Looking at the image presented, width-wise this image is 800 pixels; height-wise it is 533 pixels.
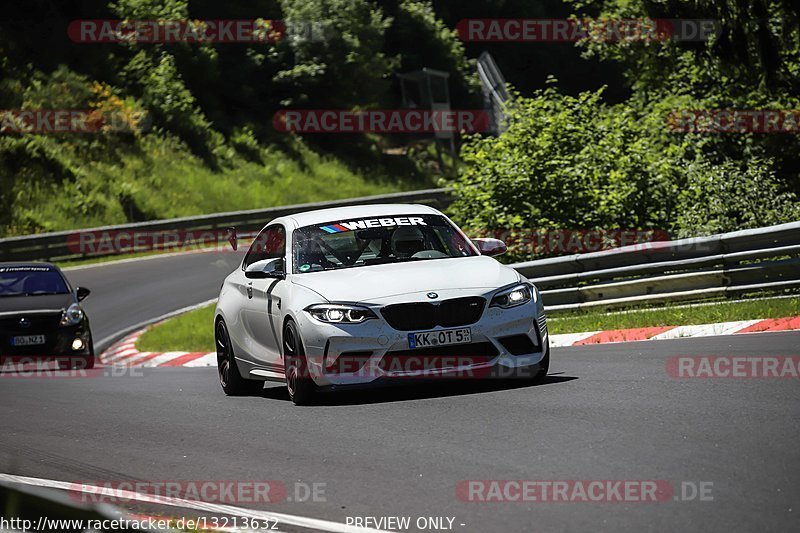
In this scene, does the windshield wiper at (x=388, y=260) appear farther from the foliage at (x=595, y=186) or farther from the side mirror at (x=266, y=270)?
the foliage at (x=595, y=186)

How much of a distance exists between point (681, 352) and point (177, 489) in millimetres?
5492

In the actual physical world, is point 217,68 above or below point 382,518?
above

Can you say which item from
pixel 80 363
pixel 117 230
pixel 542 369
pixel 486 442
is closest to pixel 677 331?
pixel 542 369

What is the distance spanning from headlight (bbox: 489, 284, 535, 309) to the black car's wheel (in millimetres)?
1448

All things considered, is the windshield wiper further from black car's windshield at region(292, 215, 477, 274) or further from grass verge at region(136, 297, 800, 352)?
grass verge at region(136, 297, 800, 352)

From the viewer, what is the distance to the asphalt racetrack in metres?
5.61

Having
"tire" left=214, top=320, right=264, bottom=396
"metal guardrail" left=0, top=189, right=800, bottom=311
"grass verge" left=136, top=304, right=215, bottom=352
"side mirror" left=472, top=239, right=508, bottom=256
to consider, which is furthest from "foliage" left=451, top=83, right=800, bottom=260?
"side mirror" left=472, top=239, right=508, bottom=256

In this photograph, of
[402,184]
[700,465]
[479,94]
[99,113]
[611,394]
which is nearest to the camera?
[700,465]

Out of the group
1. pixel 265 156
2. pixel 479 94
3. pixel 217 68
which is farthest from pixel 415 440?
pixel 479 94

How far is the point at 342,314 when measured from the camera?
9.18 metres

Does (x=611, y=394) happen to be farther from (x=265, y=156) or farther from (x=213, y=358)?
(x=265, y=156)

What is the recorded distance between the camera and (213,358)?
18.3 metres

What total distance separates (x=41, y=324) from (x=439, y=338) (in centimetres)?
983

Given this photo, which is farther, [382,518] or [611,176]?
[611,176]
